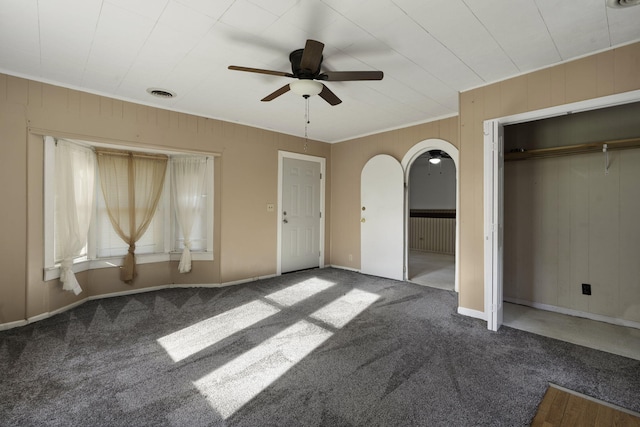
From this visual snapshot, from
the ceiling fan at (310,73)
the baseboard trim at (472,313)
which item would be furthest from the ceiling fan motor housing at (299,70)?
the baseboard trim at (472,313)

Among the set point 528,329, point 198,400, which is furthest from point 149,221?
point 528,329

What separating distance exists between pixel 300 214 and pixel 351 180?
1119 millimetres

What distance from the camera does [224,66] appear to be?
8.91 ft

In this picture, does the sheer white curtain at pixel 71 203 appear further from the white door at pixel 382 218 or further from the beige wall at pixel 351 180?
the white door at pixel 382 218

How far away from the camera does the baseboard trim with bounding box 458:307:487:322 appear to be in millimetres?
3092

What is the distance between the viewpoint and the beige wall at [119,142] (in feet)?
9.37

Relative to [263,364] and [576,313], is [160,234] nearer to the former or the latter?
[263,364]

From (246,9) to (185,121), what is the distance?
7.95 feet

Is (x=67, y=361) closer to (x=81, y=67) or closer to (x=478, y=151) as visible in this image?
(x=81, y=67)

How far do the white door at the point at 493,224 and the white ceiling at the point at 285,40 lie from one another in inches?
26.5

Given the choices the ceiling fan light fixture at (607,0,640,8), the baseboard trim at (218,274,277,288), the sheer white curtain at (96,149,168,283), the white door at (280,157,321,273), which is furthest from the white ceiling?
the baseboard trim at (218,274,277,288)

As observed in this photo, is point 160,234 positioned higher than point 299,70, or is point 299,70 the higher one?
point 299,70

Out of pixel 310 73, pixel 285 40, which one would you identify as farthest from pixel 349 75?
pixel 285 40

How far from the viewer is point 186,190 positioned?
423cm
